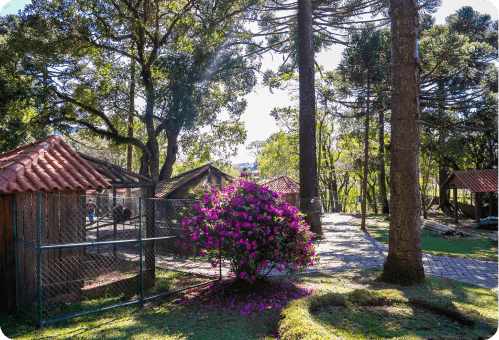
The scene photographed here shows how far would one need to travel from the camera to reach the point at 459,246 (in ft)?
41.0

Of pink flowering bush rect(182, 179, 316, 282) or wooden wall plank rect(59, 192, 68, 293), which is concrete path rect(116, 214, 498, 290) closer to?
pink flowering bush rect(182, 179, 316, 282)

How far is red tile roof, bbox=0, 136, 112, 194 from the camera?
5777mm

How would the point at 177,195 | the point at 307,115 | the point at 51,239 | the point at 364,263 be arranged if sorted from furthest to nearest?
the point at 307,115 → the point at 177,195 → the point at 364,263 → the point at 51,239

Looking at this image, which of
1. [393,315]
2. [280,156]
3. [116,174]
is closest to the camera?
[393,315]

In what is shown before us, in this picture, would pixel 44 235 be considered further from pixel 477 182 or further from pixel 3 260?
pixel 477 182

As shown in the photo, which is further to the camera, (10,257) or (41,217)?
(41,217)

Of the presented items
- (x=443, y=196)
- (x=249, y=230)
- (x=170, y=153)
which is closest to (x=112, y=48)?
(x=170, y=153)

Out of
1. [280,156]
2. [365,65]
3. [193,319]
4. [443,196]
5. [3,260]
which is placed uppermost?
[365,65]

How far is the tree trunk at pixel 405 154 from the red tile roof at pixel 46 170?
621 cm

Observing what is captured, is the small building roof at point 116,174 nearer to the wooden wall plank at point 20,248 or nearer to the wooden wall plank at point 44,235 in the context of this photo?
the wooden wall plank at point 44,235

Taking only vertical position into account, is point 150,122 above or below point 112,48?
below

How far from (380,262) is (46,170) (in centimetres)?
872

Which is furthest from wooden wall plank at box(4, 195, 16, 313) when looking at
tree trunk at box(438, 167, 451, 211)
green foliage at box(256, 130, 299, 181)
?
green foliage at box(256, 130, 299, 181)

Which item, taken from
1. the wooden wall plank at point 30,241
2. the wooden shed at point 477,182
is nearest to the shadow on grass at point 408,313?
the wooden wall plank at point 30,241
